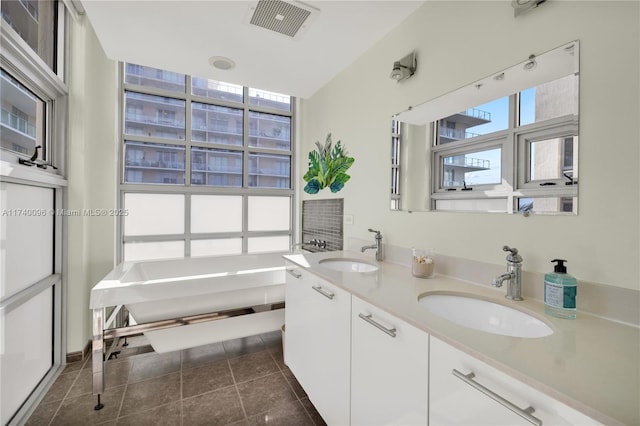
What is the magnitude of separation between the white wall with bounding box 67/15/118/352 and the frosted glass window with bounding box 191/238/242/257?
0.77m

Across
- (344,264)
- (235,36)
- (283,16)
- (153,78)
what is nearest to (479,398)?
(344,264)

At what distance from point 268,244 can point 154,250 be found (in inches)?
48.7

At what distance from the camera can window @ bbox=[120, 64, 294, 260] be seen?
9.27ft

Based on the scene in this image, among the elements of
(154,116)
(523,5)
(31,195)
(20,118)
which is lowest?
(31,195)

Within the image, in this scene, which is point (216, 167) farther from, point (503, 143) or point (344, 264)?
point (503, 143)

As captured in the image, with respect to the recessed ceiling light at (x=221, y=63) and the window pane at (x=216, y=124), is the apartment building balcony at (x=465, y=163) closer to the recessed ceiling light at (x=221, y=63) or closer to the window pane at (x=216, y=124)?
the recessed ceiling light at (x=221, y=63)

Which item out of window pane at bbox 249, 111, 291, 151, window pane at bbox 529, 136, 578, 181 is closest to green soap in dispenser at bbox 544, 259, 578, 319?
window pane at bbox 529, 136, 578, 181

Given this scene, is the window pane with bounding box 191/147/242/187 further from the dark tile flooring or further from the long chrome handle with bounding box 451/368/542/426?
the long chrome handle with bounding box 451/368/542/426

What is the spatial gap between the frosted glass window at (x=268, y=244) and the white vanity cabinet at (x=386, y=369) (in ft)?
7.56

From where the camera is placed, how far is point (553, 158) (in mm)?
1084

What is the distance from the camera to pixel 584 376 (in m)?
0.60

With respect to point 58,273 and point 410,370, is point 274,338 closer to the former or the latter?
point 58,273

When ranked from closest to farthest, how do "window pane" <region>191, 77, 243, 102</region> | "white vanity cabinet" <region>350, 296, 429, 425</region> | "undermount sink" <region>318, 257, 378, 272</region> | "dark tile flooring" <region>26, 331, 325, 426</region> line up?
1. "white vanity cabinet" <region>350, 296, 429, 425</region>
2. "dark tile flooring" <region>26, 331, 325, 426</region>
3. "undermount sink" <region>318, 257, 378, 272</region>
4. "window pane" <region>191, 77, 243, 102</region>

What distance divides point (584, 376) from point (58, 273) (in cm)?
299
